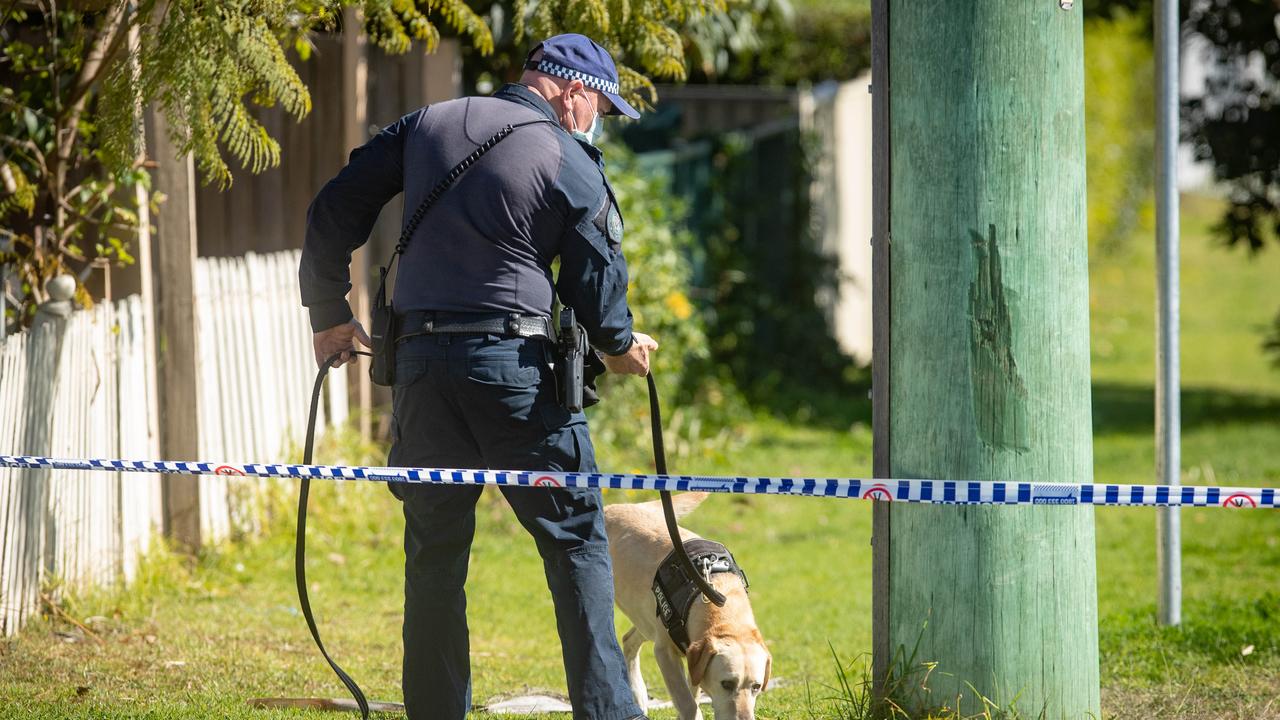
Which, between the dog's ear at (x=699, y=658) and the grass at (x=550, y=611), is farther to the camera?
the grass at (x=550, y=611)

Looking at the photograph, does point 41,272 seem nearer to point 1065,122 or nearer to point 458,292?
point 458,292

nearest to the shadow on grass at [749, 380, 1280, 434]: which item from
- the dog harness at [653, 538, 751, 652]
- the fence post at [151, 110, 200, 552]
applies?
the fence post at [151, 110, 200, 552]

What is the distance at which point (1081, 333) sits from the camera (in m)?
3.75

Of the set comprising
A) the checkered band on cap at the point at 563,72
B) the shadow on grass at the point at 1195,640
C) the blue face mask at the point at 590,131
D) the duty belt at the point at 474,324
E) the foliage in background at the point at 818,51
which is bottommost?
the shadow on grass at the point at 1195,640

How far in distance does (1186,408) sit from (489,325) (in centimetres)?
1016

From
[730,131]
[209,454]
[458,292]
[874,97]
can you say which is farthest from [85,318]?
[730,131]

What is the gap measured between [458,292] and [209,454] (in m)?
3.16

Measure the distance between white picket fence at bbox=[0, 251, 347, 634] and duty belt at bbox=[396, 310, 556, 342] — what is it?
6.82 ft

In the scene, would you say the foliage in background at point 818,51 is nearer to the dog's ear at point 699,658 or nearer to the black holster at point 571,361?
the black holster at point 571,361

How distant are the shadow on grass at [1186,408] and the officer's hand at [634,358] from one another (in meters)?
7.90

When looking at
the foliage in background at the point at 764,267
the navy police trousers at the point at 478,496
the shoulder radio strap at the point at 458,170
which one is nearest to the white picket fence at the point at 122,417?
the navy police trousers at the point at 478,496

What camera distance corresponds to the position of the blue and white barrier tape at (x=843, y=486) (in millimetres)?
3324

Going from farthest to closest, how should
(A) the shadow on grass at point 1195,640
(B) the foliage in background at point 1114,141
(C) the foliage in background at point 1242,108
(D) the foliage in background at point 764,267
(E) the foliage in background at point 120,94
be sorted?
(B) the foliage in background at point 1114,141 → (D) the foliage in background at point 764,267 → (C) the foliage in background at point 1242,108 → (A) the shadow on grass at point 1195,640 → (E) the foliage in background at point 120,94

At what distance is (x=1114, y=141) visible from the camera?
24484 mm
